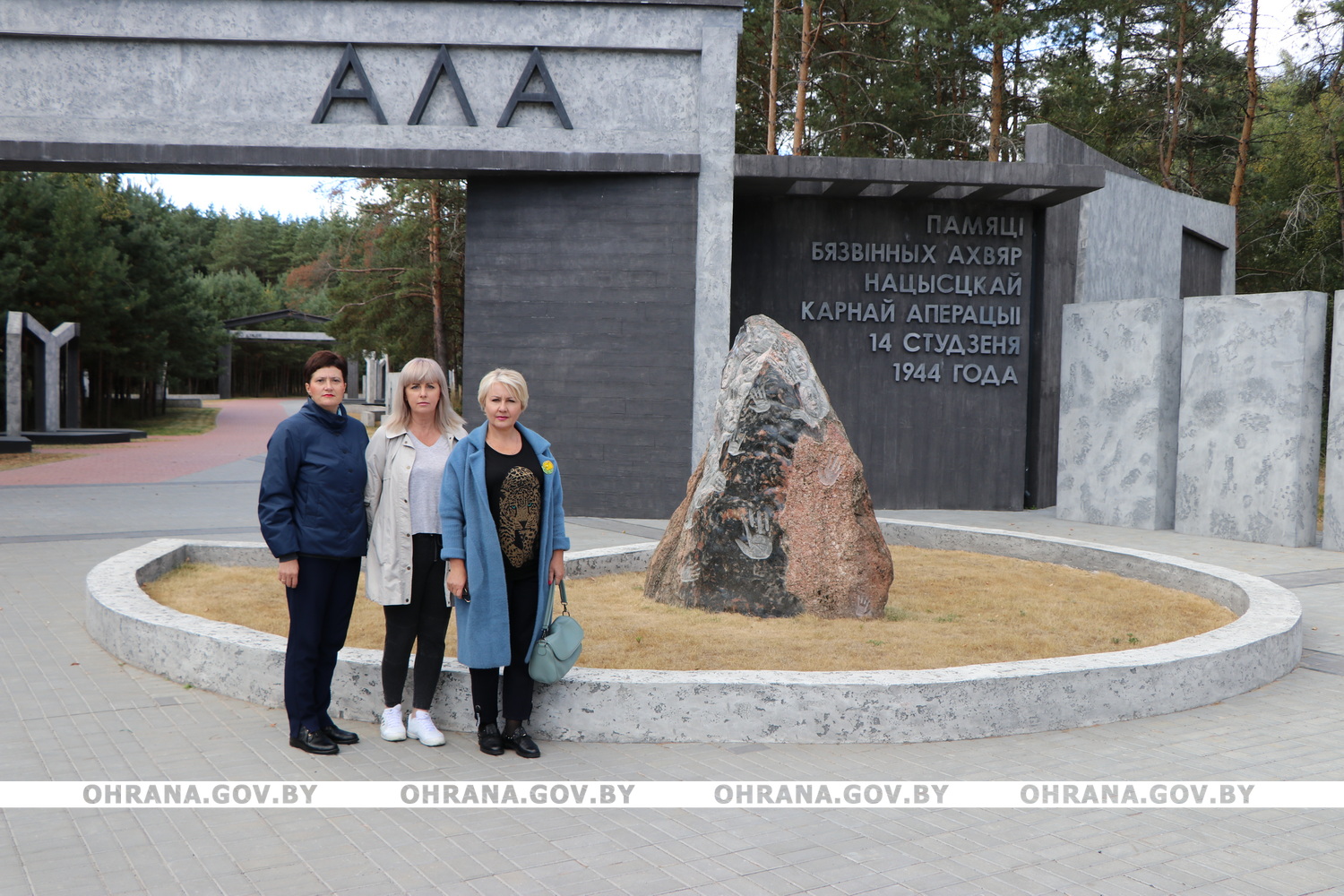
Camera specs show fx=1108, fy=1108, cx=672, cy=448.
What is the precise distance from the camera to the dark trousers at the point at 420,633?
16.0 feet

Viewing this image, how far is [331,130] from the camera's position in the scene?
1282 cm

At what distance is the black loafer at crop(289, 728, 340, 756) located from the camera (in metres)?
4.68

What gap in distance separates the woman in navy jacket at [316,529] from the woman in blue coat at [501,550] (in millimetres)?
436

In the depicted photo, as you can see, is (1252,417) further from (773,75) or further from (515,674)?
(773,75)

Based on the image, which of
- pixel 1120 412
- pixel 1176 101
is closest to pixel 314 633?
pixel 1120 412

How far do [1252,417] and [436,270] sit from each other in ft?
79.1

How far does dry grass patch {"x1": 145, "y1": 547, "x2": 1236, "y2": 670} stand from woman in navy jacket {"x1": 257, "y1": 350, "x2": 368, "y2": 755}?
1259 millimetres

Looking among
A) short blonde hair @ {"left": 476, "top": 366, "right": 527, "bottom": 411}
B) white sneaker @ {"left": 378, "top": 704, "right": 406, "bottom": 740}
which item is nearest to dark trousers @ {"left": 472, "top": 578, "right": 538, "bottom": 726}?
white sneaker @ {"left": 378, "top": 704, "right": 406, "bottom": 740}

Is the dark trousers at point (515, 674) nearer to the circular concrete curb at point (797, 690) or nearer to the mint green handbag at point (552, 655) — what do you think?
the mint green handbag at point (552, 655)

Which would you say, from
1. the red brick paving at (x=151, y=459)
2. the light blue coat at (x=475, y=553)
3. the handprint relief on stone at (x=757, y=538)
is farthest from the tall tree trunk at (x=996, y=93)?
the light blue coat at (x=475, y=553)

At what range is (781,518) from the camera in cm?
699

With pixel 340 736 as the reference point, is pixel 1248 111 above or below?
above

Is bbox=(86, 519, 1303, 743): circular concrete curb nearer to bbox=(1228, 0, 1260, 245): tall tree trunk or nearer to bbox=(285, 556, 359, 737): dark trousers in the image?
bbox=(285, 556, 359, 737): dark trousers

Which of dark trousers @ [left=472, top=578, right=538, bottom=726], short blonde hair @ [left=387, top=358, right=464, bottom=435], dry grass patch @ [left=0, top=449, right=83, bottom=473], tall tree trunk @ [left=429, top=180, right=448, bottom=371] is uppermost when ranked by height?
tall tree trunk @ [left=429, top=180, right=448, bottom=371]
